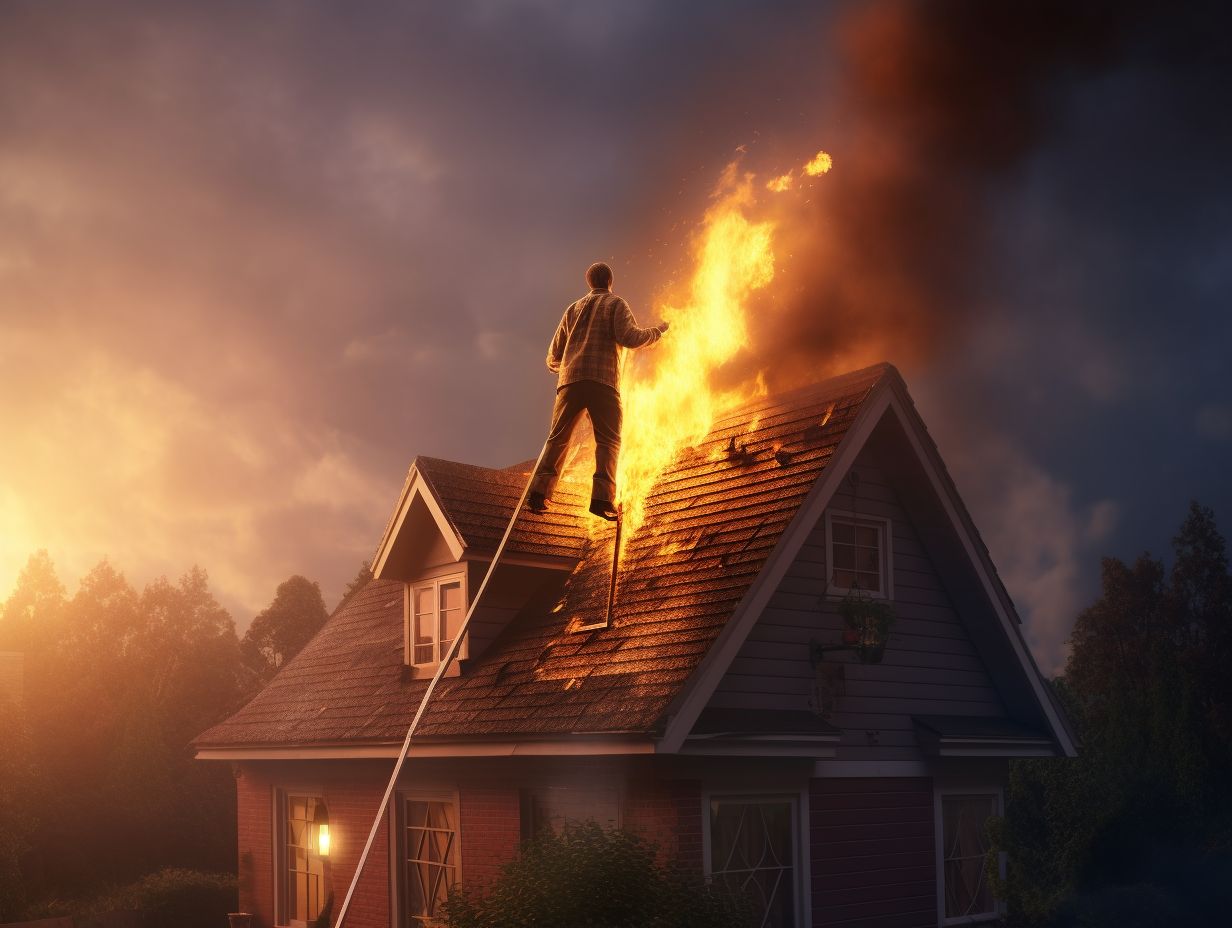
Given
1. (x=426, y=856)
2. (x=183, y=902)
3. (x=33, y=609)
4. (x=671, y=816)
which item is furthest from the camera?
(x=33, y=609)

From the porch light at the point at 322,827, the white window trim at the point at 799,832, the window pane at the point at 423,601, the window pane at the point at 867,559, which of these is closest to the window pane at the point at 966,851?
the white window trim at the point at 799,832

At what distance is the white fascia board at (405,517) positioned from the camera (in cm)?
1722

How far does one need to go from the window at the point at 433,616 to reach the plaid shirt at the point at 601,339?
4579 mm

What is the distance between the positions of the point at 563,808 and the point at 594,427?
4263 millimetres

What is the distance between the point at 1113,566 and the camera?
58.7 meters

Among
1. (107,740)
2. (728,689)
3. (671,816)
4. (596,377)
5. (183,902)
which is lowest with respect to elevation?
(183,902)

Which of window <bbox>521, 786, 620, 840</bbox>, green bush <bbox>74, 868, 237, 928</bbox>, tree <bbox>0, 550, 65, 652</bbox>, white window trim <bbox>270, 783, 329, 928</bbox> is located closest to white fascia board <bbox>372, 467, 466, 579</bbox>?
window <bbox>521, 786, 620, 840</bbox>

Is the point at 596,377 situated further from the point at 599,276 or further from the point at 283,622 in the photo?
the point at 283,622

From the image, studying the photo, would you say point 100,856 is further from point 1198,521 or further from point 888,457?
point 1198,521

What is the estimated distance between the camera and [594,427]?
553 inches

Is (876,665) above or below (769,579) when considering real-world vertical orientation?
below

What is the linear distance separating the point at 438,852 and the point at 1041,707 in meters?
8.08

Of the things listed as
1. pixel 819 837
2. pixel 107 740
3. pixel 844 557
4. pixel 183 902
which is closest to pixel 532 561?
pixel 844 557

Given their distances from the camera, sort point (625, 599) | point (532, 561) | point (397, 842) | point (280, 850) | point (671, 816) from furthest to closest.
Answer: point (280, 850)
point (397, 842)
point (532, 561)
point (625, 599)
point (671, 816)
